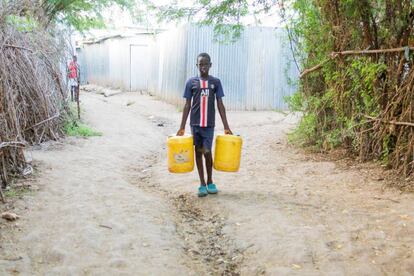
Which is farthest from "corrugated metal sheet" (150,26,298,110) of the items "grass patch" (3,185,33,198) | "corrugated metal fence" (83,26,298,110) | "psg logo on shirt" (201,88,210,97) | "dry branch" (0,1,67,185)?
"grass patch" (3,185,33,198)

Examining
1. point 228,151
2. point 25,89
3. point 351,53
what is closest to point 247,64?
point 351,53

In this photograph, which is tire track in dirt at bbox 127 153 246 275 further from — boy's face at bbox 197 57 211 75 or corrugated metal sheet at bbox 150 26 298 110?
corrugated metal sheet at bbox 150 26 298 110

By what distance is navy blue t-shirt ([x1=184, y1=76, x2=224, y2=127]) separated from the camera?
16.4 ft

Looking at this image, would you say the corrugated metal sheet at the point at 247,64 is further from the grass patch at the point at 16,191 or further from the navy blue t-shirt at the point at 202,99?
the grass patch at the point at 16,191

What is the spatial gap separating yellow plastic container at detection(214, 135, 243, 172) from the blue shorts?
0.13 meters

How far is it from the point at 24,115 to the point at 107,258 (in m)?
4.22

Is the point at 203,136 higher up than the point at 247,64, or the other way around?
the point at 247,64

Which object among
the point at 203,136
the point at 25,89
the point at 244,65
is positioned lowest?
the point at 203,136

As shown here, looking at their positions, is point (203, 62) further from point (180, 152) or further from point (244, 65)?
point (244, 65)

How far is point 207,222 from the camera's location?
4527mm

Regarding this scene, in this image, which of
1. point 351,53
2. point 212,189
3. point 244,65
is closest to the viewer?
point 212,189

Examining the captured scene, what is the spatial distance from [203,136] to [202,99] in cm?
40

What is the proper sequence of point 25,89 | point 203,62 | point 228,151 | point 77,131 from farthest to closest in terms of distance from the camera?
point 77,131, point 25,89, point 228,151, point 203,62

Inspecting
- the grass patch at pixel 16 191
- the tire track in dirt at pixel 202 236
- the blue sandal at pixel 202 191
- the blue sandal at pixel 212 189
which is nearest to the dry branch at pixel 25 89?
the grass patch at pixel 16 191
